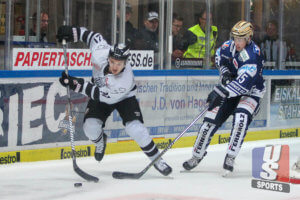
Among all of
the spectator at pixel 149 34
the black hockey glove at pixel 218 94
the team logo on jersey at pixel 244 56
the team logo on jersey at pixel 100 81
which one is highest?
the spectator at pixel 149 34

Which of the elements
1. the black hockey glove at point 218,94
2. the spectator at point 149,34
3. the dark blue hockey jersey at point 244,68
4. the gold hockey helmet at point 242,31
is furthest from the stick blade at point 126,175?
the spectator at point 149,34

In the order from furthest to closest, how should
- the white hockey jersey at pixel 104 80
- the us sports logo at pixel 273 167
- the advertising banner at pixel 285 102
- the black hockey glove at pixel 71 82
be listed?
the advertising banner at pixel 285 102 → the white hockey jersey at pixel 104 80 → the black hockey glove at pixel 71 82 → the us sports logo at pixel 273 167

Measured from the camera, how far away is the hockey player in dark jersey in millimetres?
6320

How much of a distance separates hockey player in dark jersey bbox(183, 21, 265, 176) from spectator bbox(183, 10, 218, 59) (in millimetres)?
2255

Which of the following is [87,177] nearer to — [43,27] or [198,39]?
[43,27]

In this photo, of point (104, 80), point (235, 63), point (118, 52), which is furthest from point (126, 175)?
point (235, 63)

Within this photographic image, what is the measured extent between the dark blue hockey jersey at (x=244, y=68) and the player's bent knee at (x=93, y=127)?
4.12 feet

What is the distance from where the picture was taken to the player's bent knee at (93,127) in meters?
6.29

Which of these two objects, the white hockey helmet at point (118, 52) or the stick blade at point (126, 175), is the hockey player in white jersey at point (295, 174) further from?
the white hockey helmet at point (118, 52)

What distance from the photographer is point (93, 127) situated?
629cm

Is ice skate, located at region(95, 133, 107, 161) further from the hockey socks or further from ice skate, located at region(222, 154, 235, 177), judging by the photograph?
Result: ice skate, located at region(222, 154, 235, 177)

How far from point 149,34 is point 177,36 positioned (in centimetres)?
48

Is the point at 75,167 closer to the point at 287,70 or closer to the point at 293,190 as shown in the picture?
the point at 293,190

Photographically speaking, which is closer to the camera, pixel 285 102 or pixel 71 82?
pixel 71 82
